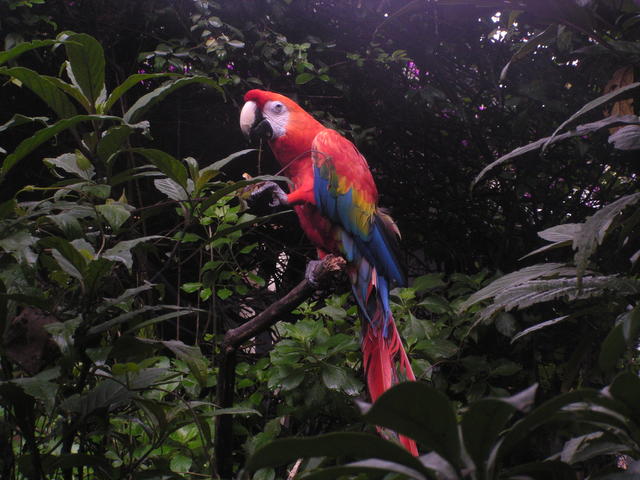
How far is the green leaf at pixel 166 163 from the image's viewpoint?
0.63m

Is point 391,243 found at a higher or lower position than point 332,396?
higher

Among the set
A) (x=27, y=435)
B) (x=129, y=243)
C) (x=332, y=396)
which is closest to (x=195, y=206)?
(x=129, y=243)

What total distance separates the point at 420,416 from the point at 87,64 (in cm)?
56

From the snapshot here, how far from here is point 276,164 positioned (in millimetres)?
1812

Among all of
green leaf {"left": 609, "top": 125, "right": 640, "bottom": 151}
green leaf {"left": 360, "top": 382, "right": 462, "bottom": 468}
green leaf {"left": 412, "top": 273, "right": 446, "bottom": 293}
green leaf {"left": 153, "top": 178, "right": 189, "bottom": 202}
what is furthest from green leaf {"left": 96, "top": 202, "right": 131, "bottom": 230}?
green leaf {"left": 412, "top": 273, "right": 446, "bottom": 293}

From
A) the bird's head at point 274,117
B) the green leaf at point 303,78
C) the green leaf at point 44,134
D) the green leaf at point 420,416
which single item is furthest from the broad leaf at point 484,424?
the green leaf at point 303,78

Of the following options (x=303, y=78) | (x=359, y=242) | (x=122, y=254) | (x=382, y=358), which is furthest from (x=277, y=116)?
(x=122, y=254)

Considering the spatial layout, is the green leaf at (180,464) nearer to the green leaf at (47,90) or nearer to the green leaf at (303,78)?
the green leaf at (47,90)

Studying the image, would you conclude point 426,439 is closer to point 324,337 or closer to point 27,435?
point 27,435

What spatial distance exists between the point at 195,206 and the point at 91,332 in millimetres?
212

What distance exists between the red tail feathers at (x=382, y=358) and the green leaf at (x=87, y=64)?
28.2 inches

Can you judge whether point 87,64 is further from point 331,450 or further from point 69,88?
point 331,450

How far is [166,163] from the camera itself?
64 centimetres

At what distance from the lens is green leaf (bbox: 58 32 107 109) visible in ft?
2.04
